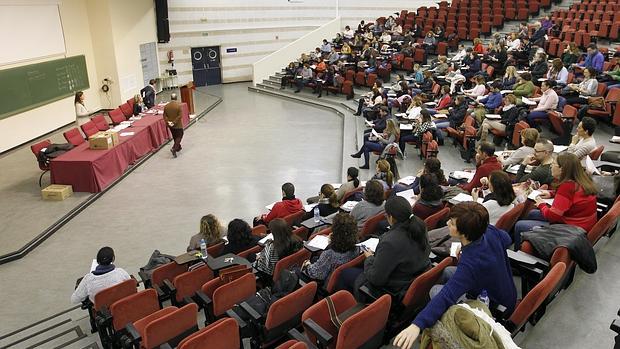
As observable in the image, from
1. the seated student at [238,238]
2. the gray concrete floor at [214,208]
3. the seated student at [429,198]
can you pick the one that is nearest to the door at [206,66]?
the gray concrete floor at [214,208]

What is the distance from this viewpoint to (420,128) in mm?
9164

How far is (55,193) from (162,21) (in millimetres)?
11981

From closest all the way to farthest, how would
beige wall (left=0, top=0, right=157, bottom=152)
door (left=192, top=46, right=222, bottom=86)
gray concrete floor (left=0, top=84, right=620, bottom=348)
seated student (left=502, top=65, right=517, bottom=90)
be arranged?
gray concrete floor (left=0, top=84, right=620, bottom=348) < seated student (left=502, top=65, right=517, bottom=90) < beige wall (left=0, top=0, right=157, bottom=152) < door (left=192, top=46, right=222, bottom=86)

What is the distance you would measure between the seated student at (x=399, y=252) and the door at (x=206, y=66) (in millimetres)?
18538

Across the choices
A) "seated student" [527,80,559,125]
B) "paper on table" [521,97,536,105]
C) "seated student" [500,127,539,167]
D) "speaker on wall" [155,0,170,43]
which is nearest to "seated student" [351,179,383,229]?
"seated student" [500,127,539,167]

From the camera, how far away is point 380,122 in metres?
10.0

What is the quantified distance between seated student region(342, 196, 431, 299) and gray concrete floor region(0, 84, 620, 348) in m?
0.96

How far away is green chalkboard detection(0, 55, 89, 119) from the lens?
1141 centimetres

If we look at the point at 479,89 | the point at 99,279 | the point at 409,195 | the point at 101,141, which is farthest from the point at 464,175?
the point at 101,141

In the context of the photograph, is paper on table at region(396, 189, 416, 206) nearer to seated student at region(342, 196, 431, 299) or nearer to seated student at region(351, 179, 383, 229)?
seated student at region(351, 179, 383, 229)

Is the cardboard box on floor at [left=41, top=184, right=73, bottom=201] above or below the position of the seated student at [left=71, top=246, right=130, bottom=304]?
below

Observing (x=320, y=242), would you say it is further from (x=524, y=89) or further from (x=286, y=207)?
(x=524, y=89)

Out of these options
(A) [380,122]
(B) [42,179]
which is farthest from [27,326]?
(A) [380,122]

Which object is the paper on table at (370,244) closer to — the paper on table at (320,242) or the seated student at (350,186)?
the paper on table at (320,242)
